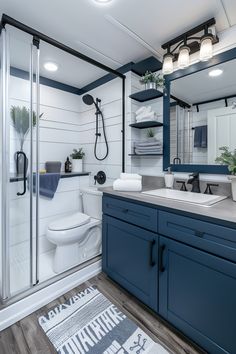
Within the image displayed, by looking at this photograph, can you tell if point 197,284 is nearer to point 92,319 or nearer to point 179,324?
point 179,324

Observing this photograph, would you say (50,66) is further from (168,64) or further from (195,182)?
(195,182)

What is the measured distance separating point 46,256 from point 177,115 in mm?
2007

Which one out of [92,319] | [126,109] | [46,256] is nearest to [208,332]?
[92,319]

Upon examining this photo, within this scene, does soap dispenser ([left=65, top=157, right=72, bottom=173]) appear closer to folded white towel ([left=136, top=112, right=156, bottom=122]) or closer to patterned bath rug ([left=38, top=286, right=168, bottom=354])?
folded white towel ([left=136, top=112, right=156, bottom=122])

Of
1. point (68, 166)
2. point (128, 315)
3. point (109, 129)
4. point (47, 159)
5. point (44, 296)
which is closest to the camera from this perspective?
point (128, 315)

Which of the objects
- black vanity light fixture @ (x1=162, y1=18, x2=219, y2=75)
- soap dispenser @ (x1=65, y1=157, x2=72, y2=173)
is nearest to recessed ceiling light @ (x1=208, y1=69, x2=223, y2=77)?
black vanity light fixture @ (x1=162, y1=18, x2=219, y2=75)

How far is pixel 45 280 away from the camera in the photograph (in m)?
1.59

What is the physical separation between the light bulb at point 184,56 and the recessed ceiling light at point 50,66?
1315mm

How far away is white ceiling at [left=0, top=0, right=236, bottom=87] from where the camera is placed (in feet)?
4.17

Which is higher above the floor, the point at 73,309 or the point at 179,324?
the point at 179,324

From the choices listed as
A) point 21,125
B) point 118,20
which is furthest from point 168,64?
point 21,125

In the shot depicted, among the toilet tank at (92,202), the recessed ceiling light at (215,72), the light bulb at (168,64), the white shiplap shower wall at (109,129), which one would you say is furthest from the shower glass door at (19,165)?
the recessed ceiling light at (215,72)

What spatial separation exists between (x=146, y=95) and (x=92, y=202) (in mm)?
1317

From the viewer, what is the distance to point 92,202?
2.17 metres
